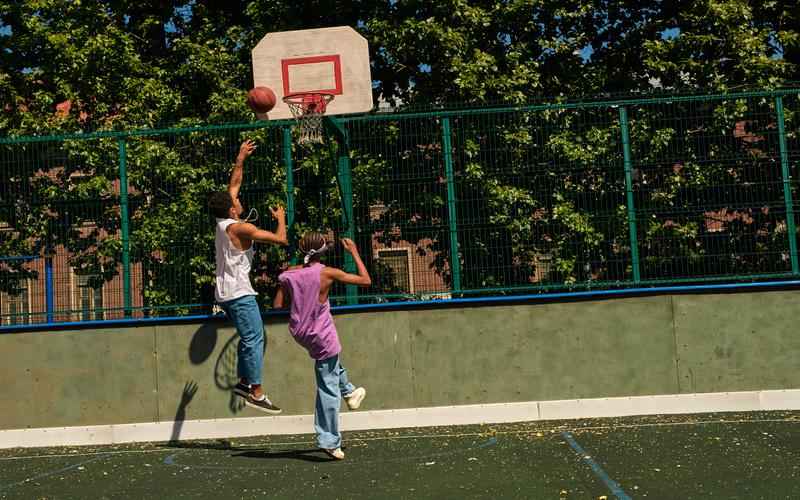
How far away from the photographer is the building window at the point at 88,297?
965cm

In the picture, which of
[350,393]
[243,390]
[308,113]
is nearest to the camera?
[350,393]

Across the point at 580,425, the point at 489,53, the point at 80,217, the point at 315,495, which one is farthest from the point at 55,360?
the point at 489,53

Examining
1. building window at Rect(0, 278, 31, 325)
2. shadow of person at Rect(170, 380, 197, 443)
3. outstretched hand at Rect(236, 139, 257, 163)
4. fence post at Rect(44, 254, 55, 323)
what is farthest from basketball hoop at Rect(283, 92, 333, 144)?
building window at Rect(0, 278, 31, 325)

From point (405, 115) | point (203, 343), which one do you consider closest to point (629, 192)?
point (405, 115)

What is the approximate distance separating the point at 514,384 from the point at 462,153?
2635mm

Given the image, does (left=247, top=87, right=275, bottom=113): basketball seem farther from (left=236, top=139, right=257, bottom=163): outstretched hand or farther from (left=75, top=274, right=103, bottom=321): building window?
(left=75, top=274, right=103, bottom=321): building window

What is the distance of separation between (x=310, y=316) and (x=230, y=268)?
4.25 feet

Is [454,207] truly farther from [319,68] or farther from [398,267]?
[319,68]

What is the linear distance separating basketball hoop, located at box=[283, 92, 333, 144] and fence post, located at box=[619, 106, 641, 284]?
339 cm

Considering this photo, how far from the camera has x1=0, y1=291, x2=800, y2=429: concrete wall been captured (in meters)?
9.46

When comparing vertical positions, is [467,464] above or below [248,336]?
below

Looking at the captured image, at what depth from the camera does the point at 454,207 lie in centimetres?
958

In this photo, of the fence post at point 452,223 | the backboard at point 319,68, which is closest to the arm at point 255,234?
the fence post at point 452,223

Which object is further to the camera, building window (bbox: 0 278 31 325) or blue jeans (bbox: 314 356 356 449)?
building window (bbox: 0 278 31 325)
